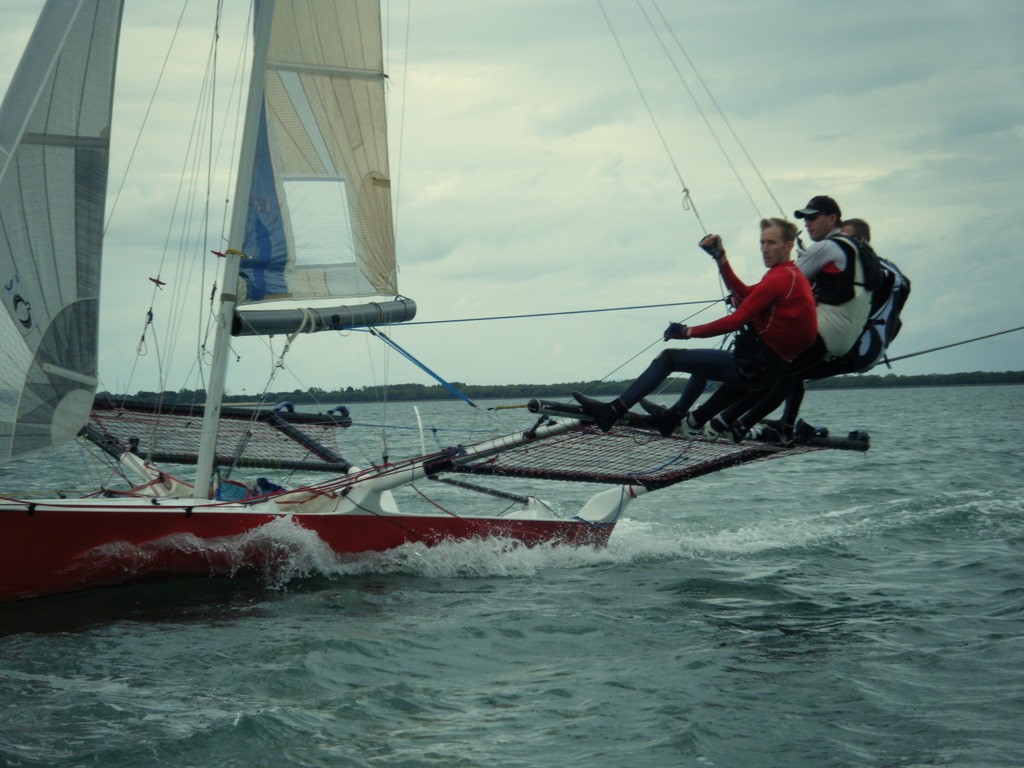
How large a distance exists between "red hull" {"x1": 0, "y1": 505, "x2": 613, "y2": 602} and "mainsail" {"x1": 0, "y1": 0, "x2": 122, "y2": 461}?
1.07 metres

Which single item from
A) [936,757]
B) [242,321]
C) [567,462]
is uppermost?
[242,321]

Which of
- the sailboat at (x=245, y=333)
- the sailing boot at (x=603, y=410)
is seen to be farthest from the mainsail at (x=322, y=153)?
the sailing boot at (x=603, y=410)

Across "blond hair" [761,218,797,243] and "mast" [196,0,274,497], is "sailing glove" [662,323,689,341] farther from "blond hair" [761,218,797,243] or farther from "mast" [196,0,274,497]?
"mast" [196,0,274,497]

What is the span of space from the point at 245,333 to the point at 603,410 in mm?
3350

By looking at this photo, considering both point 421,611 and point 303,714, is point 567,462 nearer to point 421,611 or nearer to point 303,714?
point 421,611

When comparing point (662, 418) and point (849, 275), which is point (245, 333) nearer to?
point (662, 418)

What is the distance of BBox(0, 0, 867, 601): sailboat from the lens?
7.06 meters

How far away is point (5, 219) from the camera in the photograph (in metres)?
6.82

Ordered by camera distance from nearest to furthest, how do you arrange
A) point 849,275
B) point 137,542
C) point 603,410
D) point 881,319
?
point 849,275 < point 603,410 < point 881,319 < point 137,542

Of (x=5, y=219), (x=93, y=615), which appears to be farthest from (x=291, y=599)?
(x=5, y=219)

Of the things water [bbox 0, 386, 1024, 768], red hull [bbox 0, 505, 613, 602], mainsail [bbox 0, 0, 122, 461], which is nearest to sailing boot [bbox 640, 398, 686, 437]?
water [bbox 0, 386, 1024, 768]

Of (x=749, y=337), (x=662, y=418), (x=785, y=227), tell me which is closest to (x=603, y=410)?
(x=662, y=418)

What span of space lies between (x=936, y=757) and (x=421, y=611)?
12.8 ft

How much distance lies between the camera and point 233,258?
347 inches
